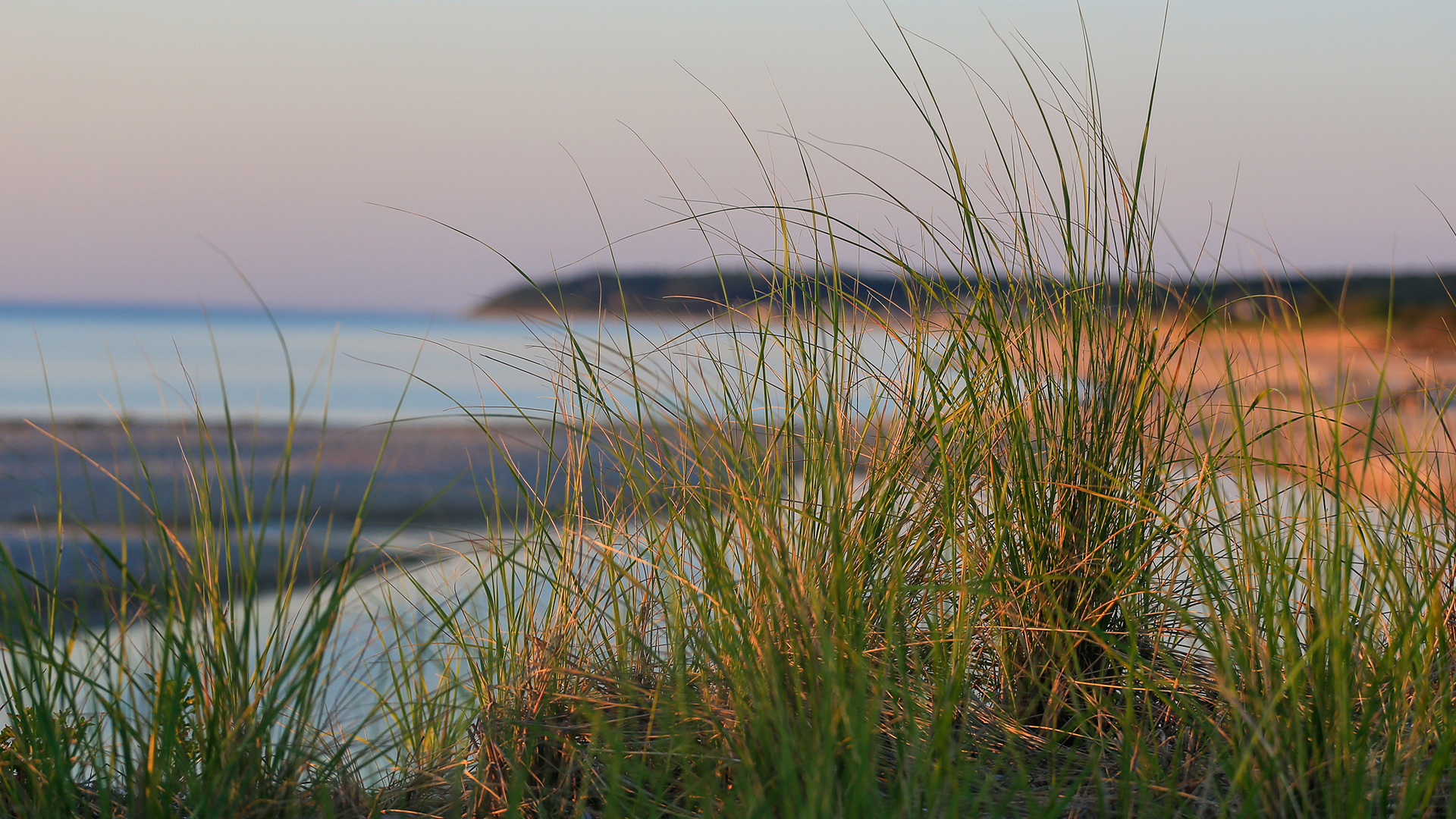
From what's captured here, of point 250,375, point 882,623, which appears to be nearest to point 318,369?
point 882,623

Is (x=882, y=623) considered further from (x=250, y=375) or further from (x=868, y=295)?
(x=250, y=375)

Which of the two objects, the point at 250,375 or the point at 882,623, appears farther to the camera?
the point at 250,375

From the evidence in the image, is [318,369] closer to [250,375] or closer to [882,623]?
[882,623]

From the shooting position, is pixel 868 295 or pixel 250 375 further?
pixel 250 375

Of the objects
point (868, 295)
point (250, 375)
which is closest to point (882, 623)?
point (868, 295)

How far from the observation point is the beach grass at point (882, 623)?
1102mm

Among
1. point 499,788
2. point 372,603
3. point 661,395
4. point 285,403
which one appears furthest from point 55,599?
point 285,403

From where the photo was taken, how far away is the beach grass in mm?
1102

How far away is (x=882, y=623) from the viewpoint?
4.46 feet

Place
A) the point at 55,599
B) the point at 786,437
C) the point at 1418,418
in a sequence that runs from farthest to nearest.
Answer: the point at 1418,418
the point at 786,437
the point at 55,599

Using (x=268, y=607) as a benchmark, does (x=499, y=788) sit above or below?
above

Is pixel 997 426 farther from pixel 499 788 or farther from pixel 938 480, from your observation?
pixel 499 788

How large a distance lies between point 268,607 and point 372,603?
1.16 meters

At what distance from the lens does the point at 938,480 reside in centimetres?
154
